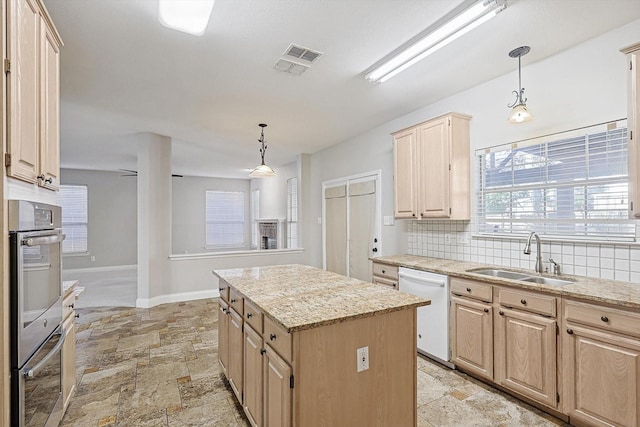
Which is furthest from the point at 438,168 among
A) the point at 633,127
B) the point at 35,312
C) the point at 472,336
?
the point at 35,312

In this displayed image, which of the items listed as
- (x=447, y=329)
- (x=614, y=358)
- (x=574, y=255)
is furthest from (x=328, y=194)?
(x=614, y=358)

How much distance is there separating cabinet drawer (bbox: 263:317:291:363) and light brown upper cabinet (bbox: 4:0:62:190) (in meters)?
1.28

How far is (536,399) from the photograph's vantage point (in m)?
2.20

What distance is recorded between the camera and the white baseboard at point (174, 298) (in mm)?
4840

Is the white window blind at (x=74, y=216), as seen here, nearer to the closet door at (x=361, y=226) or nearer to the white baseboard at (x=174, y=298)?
the white baseboard at (x=174, y=298)

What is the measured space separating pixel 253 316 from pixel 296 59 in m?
2.07

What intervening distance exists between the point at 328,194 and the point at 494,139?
10.8 feet

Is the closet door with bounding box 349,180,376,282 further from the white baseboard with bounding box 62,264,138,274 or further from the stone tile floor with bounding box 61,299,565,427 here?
the white baseboard with bounding box 62,264,138,274

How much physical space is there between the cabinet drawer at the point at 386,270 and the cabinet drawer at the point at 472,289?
0.68 metres

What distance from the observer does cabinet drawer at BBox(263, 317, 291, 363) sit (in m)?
1.47

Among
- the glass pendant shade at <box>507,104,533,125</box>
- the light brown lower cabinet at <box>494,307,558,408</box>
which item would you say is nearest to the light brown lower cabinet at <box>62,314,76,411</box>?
the light brown lower cabinet at <box>494,307,558,408</box>

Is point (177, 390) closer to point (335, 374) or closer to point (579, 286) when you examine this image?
point (335, 374)

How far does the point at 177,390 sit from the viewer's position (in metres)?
2.54

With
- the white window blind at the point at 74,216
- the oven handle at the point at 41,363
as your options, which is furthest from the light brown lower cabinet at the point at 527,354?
the white window blind at the point at 74,216
